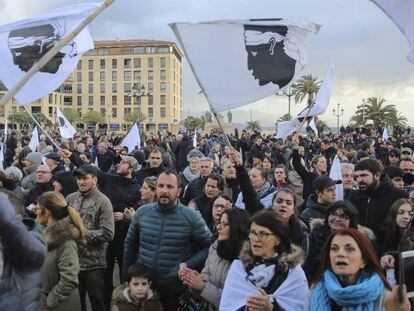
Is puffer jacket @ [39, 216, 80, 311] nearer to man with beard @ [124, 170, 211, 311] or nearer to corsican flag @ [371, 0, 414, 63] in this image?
man with beard @ [124, 170, 211, 311]

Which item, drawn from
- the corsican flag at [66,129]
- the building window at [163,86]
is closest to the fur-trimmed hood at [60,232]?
the corsican flag at [66,129]

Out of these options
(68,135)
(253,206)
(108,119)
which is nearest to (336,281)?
(253,206)

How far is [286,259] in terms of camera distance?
2.93 m

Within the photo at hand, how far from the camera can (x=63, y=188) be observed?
5.92 metres

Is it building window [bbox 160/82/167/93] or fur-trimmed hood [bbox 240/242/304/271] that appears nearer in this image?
fur-trimmed hood [bbox 240/242/304/271]

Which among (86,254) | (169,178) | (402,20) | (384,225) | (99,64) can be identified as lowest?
(86,254)

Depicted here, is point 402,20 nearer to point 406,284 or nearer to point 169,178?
point 406,284

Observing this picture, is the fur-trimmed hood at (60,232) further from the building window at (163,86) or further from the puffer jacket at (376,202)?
the building window at (163,86)

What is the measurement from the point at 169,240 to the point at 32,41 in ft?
8.93

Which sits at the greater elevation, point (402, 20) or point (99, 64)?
point (99, 64)

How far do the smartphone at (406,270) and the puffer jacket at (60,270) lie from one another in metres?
2.39

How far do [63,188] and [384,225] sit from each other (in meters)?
3.83

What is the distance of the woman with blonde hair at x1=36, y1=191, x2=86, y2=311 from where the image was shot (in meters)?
3.56

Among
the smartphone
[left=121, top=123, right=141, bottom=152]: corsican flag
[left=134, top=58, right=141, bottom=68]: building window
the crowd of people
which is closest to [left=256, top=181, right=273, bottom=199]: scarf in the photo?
the crowd of people
